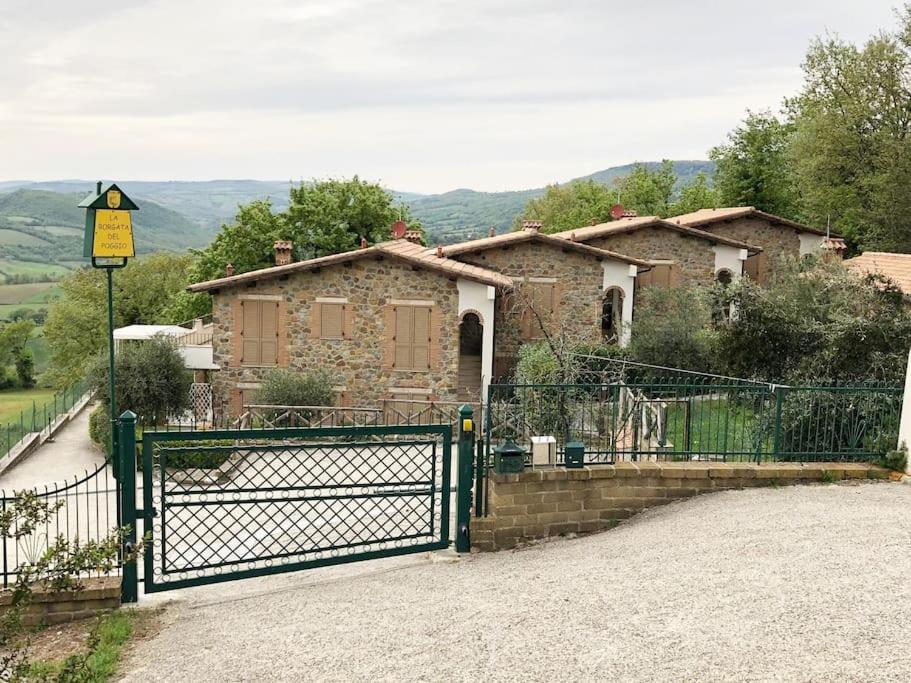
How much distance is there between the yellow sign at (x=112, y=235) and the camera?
9242 mm

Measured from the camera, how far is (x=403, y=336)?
20.4 m

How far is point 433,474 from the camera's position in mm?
8961

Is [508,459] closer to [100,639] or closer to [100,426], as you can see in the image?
[100,639]

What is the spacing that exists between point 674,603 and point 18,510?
4.83m

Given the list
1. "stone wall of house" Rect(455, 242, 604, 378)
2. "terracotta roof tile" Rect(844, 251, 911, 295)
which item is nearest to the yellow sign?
"stone wall of house" Rect(455, 242, 604, 378)

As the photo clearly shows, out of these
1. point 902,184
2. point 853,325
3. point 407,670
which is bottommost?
point 407,670

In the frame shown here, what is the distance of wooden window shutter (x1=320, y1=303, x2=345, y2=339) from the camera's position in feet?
66.9

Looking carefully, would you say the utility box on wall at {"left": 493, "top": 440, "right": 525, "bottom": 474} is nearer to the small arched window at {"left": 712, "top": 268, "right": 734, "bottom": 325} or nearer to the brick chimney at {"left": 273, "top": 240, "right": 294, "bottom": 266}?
the small arched window at {"left": 712, "top": 268, "right": 734, "bottom": 325}

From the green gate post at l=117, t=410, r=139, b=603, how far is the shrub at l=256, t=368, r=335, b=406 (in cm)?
1108

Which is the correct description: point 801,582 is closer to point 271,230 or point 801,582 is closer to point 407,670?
point 407,670

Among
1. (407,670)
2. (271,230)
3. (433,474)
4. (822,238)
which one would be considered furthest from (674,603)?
(271,230)

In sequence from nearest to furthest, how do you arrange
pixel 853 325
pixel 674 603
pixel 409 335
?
pixel 674 603
pixel 853 325
pixel 409 335

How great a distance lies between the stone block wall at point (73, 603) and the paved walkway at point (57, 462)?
394 inches

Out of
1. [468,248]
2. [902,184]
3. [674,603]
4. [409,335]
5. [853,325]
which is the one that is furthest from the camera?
[902,184]
